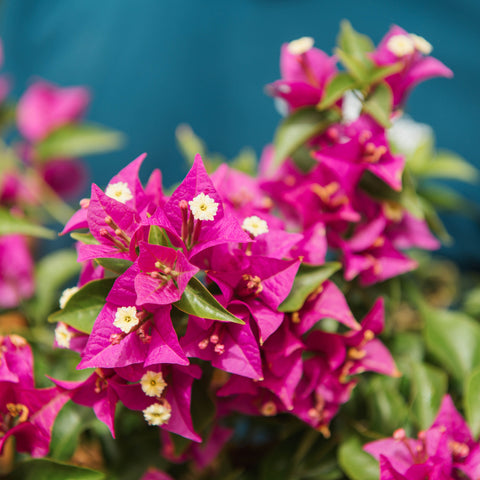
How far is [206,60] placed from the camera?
138cm

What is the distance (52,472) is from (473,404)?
1.35 ft

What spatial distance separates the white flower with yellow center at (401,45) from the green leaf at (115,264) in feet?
1.22

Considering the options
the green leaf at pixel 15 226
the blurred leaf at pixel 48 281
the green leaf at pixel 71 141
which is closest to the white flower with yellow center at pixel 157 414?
the green leaf at pixel 15 226

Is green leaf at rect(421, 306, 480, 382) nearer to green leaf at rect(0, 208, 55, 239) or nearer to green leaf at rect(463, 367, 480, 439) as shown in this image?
green leaf at rect(463, 367, 480, 439)

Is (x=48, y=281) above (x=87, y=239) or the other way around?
the other way around

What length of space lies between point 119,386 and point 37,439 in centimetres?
14

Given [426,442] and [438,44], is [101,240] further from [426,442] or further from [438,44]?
[438,44]

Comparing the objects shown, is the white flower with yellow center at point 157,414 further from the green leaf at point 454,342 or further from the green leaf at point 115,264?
the green leaf at point 454,342

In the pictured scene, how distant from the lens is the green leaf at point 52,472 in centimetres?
→ 50

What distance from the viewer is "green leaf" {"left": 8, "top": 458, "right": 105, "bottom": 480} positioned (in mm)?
504

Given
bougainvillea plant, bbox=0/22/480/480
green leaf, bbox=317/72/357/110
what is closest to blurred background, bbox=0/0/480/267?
bougainvillea plant, bbox=0/22/480/480

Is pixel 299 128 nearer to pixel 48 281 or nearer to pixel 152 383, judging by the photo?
pixel 152 383

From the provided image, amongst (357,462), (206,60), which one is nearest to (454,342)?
(357,462)

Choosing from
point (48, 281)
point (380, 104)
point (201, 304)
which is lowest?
point (48, 281)
